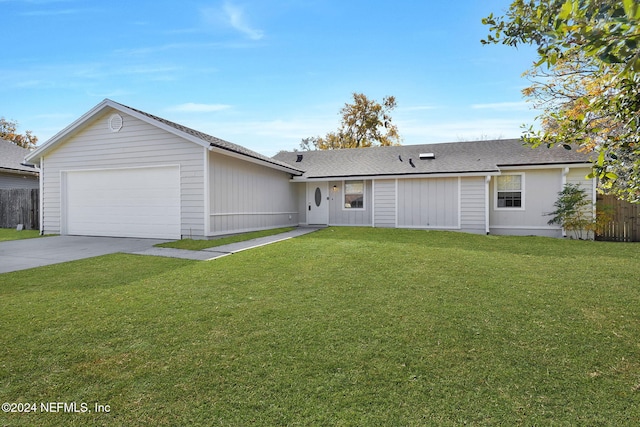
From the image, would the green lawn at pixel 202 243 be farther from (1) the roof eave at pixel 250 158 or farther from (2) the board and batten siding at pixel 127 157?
(1) the roof eave at pixel 250 158

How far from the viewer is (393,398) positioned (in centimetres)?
218

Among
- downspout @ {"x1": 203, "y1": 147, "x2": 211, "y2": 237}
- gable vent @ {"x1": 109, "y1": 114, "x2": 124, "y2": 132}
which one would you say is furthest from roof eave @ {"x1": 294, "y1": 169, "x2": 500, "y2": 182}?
gable vent @ {"x1": 109, "y1": 114, "x2": 124, "y2": 132}

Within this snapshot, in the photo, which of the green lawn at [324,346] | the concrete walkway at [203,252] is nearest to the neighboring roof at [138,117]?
the concrete walkway at [203,252]

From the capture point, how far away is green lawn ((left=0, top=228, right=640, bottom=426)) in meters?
2.08

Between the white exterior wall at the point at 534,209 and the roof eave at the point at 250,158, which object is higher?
the roof eave at the point at 250,158

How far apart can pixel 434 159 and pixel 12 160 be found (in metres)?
22.3

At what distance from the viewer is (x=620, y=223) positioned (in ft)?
37.2

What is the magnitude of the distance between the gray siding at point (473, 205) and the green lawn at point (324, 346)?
674 centimetres

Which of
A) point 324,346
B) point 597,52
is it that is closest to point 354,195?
point 324,346

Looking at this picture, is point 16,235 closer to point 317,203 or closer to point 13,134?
point 317,203

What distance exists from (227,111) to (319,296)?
14.9 metres

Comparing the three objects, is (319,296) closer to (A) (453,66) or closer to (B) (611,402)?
(B) (611,402)

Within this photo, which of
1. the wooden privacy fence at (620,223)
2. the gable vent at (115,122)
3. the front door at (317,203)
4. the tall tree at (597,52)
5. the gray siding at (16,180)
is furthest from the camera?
the gray siding at (16,180)

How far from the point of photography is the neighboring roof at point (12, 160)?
16.4 m
